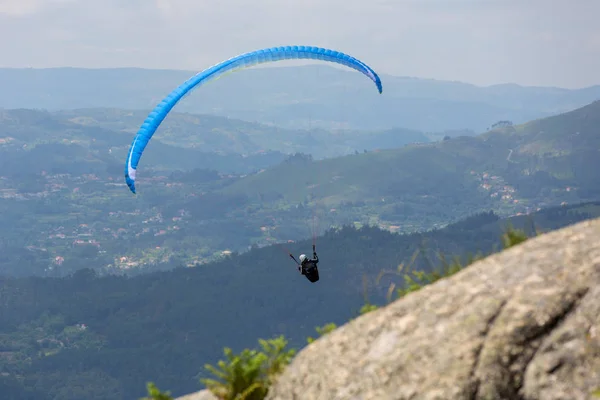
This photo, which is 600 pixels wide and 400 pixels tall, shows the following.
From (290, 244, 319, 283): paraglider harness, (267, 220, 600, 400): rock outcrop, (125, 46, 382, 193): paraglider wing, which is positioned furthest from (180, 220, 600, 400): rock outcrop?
(125, 46, 382, 193): paraglider wing

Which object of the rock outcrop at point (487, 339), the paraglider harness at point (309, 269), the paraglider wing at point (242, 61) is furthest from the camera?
the paraglider wing at point (242, 61)

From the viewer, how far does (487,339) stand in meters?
12.0

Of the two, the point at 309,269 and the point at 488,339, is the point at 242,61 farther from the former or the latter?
the point at 488,339

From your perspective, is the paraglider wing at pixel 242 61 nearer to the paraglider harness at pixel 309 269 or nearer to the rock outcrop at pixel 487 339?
the paraglider harness at pixel 309 269

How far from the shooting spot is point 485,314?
1238cm

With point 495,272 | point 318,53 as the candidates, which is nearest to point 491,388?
point 495,272

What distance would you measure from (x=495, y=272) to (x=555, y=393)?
8.57ft

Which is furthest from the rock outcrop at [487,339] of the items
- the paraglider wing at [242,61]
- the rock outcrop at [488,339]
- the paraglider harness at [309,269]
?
the paraglider wing at [242,61]

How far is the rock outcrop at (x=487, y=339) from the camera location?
11617 millimetres

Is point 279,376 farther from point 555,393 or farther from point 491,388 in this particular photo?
point 555,393

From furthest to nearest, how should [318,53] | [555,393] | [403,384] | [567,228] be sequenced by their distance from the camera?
1. [318,53]
2. [567,228]
3. [403,384]
4. [555,393]

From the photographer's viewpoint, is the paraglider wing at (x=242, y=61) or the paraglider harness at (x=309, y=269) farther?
the paraglider wing at (x=242, y=61)

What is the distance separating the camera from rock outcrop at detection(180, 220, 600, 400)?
11.6 meters

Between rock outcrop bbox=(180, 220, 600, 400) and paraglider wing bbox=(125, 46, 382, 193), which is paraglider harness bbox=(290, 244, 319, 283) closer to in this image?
paraglider wing bbox=(125, 46, 382, 193)
